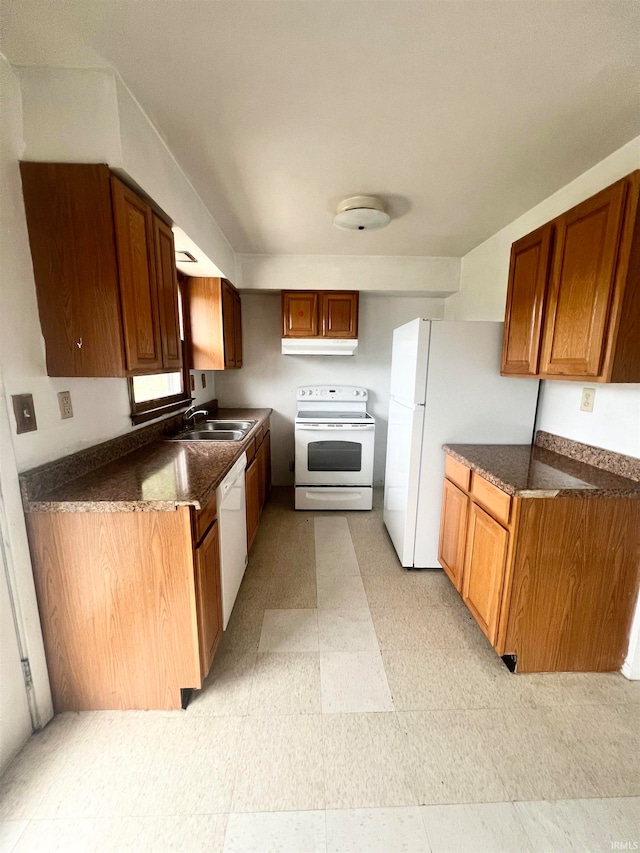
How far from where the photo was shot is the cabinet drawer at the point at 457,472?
5.99 feet

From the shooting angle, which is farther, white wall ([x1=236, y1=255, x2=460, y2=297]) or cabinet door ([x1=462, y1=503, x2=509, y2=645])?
white wall ([x1=236, y1=255, x2=460, y2=297])

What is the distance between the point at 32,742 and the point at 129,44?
7.88 feet

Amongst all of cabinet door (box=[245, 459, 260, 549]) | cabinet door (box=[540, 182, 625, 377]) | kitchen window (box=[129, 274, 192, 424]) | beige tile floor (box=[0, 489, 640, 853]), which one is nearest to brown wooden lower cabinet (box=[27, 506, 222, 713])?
beige tile floor (box=[0, 489, 640, 853])

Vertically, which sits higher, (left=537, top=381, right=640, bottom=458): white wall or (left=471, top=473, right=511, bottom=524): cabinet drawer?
(left=537, top=381, right=640, bottom=458): white wall

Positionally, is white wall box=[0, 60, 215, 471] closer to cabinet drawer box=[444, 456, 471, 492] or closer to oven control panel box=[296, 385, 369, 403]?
cabinet drawer box=[444, 456, 471, 492]

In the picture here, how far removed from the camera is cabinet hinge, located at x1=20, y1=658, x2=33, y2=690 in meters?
1.20

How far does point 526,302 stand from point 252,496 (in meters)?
A: 2.08

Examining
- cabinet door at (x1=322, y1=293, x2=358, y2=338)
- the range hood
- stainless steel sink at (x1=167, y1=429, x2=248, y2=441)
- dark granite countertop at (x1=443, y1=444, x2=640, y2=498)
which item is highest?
cabinet door at (x1=322, y1=293, x2=358, y2=338)

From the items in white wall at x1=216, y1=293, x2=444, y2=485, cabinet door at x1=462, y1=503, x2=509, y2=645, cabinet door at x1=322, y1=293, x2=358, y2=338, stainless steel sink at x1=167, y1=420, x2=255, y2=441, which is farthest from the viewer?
white wall at x1=216, y1=293, x2=444, y2=485

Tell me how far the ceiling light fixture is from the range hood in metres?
1.19

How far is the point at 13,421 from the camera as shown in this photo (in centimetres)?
112

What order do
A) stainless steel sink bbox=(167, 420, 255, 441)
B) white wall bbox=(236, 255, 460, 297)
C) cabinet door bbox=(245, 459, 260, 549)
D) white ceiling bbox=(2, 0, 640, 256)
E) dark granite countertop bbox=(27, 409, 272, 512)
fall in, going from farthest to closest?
white wall bbox=(236, 255, 460, 297) < stainless steel sink bbox=(167, 420, 255, 441) < cabinet door bbox=(245, 459, 260, 549) < dark granite countertop bbox=(27, 409, 272, 512) < white ceiling bbox=(2, 0, 640, 256)

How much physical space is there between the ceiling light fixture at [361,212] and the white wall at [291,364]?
1.39 m

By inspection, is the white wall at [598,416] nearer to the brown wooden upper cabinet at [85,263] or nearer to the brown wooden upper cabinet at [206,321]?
the brown wooden upper cabinet at [85,263]
